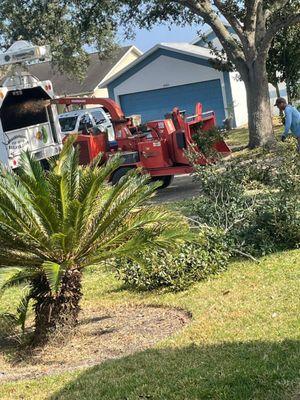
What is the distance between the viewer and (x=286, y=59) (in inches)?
1009

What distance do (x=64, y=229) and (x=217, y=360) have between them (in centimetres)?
180

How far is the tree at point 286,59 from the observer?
24.9 metres

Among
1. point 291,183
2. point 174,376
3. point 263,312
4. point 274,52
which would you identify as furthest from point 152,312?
point 274,52

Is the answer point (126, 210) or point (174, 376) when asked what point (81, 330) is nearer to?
point (126, 210)

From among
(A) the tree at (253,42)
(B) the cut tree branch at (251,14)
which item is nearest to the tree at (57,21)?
(A) the tree at (253,42)

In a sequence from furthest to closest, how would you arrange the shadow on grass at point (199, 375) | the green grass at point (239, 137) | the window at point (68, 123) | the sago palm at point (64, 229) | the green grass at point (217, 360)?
the green grass at point (239, 137) → the window at point (68, 123) → the sago palm at point (64, 229) → the green grass at point (217, 360) → the shadow on grass at point (199, 375)

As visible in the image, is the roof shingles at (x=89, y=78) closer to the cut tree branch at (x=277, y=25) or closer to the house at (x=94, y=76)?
the house at (x=94, y=76)

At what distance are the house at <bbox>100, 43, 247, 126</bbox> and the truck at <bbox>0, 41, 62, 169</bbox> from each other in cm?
1523

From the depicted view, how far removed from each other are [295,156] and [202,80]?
21.5 metres

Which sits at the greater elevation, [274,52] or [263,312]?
[274,52]

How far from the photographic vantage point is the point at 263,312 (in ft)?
17.8

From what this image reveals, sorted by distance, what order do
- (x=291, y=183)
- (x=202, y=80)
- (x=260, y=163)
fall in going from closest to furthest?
(x=291, y=183), (x=260, y=163), (x=202, y=80)

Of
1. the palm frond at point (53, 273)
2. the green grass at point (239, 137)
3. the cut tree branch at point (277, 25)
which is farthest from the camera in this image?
the green grass at point (239, 137)

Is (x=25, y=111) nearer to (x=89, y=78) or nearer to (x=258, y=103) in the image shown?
(x=258, y=103)
